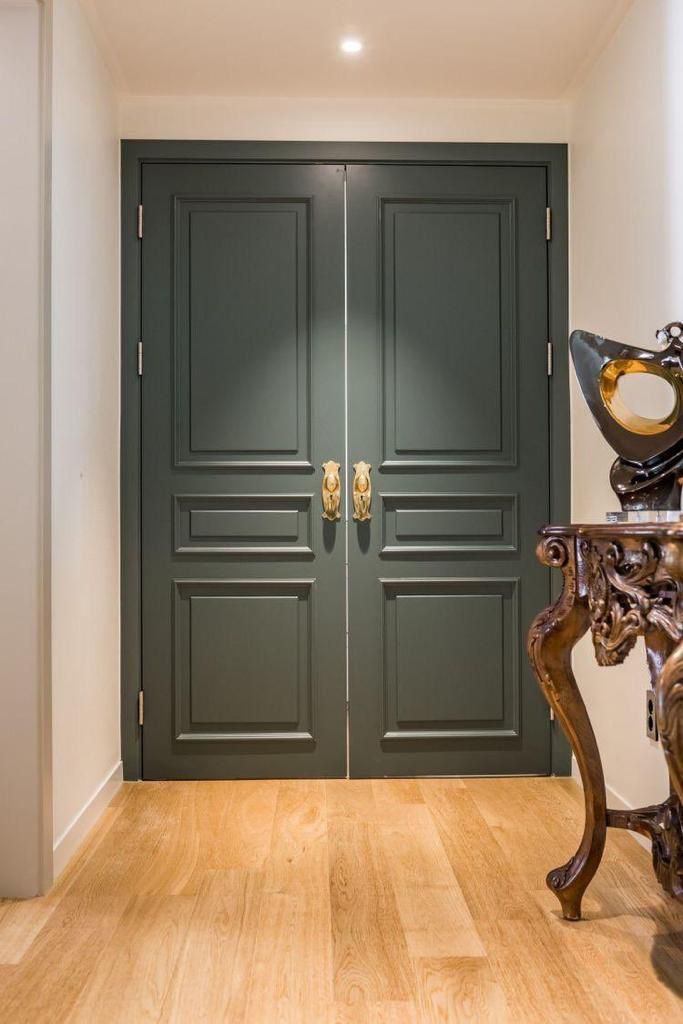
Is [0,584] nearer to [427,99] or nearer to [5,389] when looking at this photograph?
[5,389]

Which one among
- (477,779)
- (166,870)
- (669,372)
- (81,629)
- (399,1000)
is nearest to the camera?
(399,1000)

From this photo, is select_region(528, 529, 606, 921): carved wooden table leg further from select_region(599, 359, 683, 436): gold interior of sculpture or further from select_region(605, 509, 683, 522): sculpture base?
select_region(599, 359, 683, 436): gold interior of sculpture

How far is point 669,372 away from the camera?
2057 millimetres

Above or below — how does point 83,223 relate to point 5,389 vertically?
above

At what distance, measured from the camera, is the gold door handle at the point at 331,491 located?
3357 mm

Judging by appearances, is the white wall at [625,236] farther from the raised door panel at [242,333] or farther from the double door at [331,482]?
the raised door panel at [242,333]

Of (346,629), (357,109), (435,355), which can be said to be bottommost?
(346,629)

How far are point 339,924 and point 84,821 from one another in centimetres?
96

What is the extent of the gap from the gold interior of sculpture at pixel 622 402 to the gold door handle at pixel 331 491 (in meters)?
1.37

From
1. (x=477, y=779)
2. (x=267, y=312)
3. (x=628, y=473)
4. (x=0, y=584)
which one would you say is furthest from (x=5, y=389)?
(x=477, y=779)

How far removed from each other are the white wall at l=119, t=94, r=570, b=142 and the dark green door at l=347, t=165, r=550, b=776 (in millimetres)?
134

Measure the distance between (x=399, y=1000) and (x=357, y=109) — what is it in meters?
2.86

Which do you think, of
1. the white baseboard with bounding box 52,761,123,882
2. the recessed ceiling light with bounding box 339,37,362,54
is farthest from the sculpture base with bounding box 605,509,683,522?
the recessed ceiling light with bounding box 339,37,362,54

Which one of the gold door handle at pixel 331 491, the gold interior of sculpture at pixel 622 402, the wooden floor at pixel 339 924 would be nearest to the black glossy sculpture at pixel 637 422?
the gold interior of sculpture at pixel 622 402
